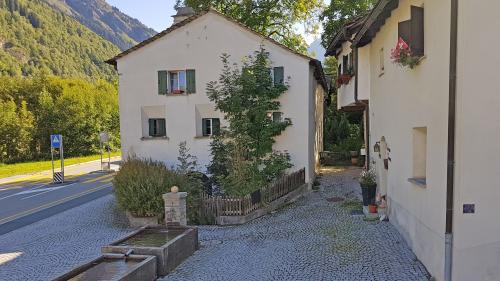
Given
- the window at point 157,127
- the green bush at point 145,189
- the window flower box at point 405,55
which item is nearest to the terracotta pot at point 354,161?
the window at point 157,127

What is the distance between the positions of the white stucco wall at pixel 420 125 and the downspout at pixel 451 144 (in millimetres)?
150

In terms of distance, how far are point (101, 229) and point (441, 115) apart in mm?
10334

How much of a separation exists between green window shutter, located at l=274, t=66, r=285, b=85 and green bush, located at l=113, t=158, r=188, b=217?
244 inches

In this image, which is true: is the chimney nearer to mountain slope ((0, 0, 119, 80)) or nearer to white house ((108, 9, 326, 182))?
white house ((108, 9, 326, 182))

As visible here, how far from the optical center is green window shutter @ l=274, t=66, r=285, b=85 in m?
16.6

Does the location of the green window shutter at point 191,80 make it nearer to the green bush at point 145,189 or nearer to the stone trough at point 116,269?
the green bush at point 145,189

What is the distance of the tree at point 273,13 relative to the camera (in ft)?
94.6

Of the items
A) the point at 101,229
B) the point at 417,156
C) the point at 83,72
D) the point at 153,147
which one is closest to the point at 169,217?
the point at 101,229

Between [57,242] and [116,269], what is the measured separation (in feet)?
16.0

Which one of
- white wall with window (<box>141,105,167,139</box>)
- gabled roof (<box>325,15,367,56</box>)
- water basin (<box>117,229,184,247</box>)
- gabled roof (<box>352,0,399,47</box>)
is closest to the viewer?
water basin (<box>117,229,184,247</box>)

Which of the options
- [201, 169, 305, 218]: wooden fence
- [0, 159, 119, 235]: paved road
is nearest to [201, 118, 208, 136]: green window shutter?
[201, 169, 305, 218]: wooden fence

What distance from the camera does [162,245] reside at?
849cm

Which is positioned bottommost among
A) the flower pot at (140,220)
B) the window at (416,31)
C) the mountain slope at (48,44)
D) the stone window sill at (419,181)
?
the flower pot at (140,220)

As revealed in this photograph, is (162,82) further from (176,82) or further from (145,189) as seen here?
(145,189)
